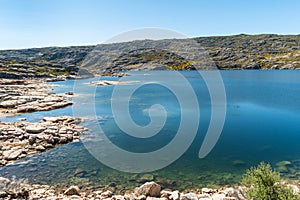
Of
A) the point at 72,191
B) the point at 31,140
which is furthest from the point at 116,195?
the point at 31,140

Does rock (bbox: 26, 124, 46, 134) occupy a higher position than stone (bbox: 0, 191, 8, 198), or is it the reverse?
rock (bbox: 26, 124, 46, 134)

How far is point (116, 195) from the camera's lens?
21.9m

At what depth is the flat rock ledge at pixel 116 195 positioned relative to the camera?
65.0 feet

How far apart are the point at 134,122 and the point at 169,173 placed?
936 inches

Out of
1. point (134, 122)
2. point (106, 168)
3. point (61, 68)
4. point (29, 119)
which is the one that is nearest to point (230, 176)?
point (106, 168)

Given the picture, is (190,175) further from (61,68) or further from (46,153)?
(61,68)

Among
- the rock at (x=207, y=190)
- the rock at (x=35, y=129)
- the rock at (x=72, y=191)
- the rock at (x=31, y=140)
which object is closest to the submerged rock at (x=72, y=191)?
the rock at (x=72, y=191)

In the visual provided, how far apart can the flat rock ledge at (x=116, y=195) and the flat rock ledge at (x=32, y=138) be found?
31.7ft

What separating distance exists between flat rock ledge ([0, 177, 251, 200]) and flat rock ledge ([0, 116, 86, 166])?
967cm

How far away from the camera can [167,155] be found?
107ft

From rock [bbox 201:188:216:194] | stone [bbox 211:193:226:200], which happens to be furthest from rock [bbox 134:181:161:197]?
stone [bbox 211:193:226:200]

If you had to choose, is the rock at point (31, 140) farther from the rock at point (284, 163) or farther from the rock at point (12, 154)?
the rock at point (284, 163)

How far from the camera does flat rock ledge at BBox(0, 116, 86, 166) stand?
3162cm

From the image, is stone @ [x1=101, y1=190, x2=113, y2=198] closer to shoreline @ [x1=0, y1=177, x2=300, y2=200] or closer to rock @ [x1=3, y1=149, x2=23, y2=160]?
shoreline @ [x1=0, y1=177, x2=300, y2=200]
